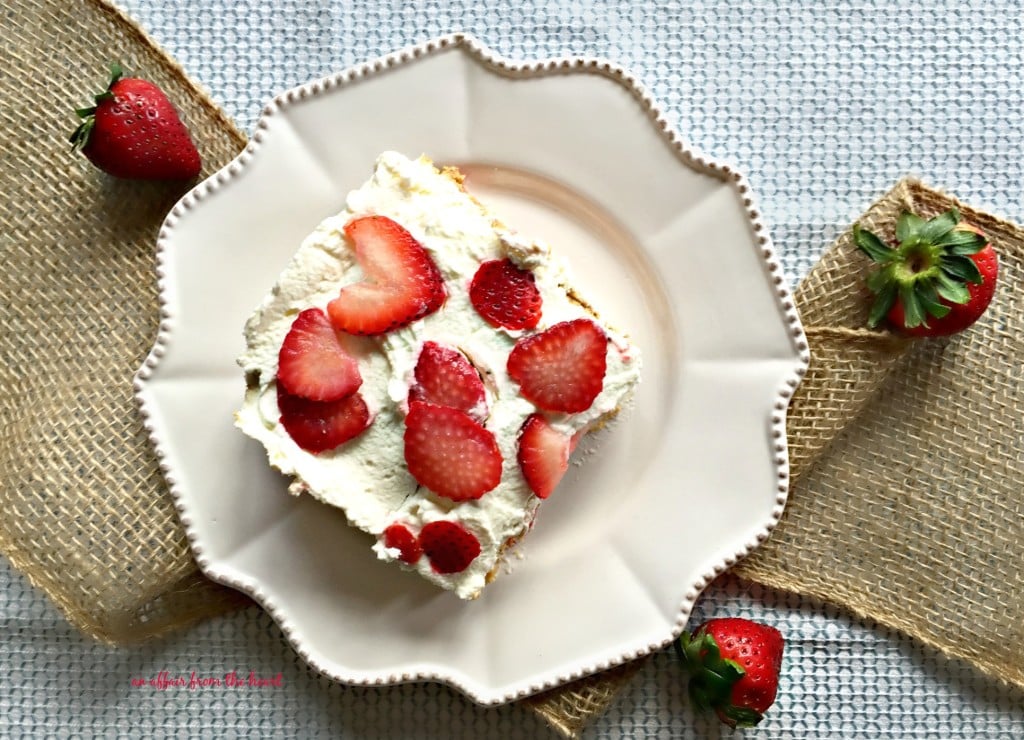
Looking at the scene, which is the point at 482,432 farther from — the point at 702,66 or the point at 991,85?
the point at 991,85

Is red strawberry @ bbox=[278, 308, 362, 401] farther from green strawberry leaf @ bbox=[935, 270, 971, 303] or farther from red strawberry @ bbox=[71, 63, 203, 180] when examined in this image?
green strawberry leaf @ bbox=[935, 270, 971, 303]

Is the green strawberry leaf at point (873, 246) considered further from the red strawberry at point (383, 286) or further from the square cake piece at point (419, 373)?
the red strawberry at point (383, 286)

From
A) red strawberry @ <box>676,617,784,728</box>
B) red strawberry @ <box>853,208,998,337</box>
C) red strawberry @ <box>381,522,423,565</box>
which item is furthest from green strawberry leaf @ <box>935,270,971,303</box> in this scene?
red strawberry @ <box>381,522,423,565</box>

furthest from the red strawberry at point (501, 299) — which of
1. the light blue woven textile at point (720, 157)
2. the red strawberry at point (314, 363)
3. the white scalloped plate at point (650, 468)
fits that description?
the light blue woven textile at point (720, 157)

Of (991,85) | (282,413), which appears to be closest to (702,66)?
(991,85)

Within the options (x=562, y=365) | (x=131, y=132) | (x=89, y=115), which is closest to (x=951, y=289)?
(x=562, y=365)

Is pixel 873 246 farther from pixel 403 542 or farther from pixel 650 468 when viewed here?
pixel 403 542
